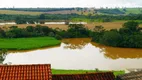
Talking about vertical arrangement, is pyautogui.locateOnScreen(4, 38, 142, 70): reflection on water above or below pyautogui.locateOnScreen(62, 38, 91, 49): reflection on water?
above

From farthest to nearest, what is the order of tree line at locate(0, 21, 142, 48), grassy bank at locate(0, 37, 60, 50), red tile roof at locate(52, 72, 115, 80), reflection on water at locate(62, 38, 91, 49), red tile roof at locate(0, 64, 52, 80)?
tree line at locate(0, 21, 142, 48) < reflection on water at locate(62, 38, 91, 49) < grassy bank at locate(0, 37, 60, 50) < red tile roof at locate(52, 72, 115, 80) < red tile roof at locate(0, 64, 52, 80)

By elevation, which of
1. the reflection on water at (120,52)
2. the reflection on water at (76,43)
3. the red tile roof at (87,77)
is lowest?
the reflection on water at (76,43)

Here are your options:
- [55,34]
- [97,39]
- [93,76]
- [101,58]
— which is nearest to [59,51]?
[101,58]

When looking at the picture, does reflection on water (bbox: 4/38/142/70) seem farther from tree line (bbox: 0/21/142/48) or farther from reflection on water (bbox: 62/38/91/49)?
tree line (bbox: 0/21/142/48)

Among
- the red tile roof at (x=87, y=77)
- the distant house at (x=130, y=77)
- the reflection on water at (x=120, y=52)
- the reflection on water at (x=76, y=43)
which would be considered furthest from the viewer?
the reflection on water at (x=76, y=43)

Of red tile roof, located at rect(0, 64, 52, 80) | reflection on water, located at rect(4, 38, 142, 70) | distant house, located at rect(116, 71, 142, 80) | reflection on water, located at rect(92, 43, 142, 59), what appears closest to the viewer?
red tile roof, located at rect(0, 64, 52, 80)

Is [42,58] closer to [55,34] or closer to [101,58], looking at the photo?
[101,58]

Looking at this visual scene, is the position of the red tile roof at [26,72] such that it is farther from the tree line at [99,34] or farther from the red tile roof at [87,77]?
the tree line at [99,34]

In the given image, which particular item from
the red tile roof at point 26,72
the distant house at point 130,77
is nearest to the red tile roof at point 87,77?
the distant house at point 130,77

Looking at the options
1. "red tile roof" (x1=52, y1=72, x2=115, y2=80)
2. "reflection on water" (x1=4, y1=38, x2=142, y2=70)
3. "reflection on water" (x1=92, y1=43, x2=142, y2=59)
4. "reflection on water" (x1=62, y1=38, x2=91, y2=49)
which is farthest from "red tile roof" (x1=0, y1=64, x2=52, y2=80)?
"reflection on water" (x1=62, y1=38, x2=91, y2=49)
